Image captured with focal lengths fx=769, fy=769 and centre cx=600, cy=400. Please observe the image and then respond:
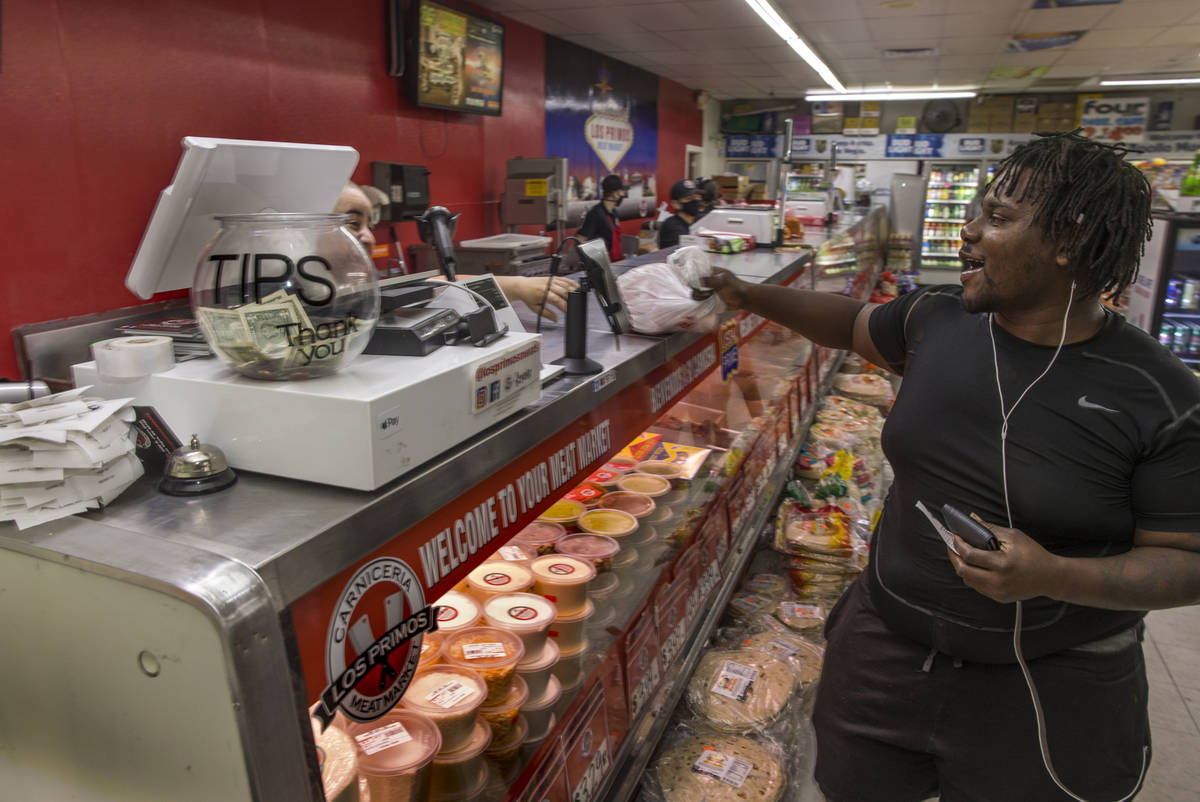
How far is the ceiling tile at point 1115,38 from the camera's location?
25.7ft

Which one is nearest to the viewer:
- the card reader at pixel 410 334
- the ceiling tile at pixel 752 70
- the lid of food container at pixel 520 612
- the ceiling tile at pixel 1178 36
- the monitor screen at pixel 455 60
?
the card reader at pixel 410 334

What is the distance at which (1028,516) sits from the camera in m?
1.37

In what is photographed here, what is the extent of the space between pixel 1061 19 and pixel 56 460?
889 cm

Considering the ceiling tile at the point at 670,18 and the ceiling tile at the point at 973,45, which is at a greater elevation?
the ceiling tile at the point at 973,45

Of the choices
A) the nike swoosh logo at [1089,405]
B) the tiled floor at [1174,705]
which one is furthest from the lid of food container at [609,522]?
the tiled floor at [1174,705]

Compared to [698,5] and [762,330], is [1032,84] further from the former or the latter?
[762,330]

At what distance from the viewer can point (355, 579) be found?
0.89 metres

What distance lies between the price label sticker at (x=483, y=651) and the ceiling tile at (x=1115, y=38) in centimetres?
922

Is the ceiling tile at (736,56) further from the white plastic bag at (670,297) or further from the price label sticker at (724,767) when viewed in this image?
the price label sticker at (724,767)

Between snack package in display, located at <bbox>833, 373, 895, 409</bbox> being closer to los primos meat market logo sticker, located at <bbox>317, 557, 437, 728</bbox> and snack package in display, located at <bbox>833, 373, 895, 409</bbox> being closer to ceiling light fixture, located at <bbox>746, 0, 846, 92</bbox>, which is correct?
ceiling light fixture, located at <bbox>746, 0, 846, 92</bbox>

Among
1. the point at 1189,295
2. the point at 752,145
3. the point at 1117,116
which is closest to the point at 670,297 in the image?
the point at 1189,295

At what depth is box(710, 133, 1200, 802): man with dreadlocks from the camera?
128cm

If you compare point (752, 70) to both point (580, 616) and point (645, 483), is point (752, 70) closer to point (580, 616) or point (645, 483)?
point (645, 483)

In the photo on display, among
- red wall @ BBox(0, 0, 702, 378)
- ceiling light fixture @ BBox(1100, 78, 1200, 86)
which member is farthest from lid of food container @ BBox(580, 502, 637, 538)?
ceiling light fixture @ BBox(1100, 78, 1200, 86)
